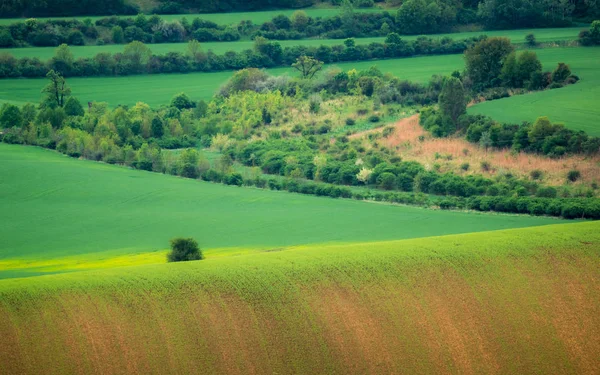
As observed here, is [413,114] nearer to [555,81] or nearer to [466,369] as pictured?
[555,81]

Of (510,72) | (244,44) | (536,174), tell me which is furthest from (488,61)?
(244,44)

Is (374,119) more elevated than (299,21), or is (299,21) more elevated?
(299,21)

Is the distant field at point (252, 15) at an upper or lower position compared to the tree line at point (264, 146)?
upper

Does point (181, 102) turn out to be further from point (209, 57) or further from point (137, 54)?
point (209, 57)

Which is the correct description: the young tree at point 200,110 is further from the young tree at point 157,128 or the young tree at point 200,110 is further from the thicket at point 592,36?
the thicket at point 592,36

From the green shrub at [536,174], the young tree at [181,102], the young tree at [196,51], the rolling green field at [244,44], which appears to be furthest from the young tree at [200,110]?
the green shrub at [536,174]

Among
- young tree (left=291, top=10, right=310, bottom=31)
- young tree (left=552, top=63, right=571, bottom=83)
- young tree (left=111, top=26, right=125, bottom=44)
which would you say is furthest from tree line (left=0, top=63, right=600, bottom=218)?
young tree (left=291, top=10, right=310, bottom=31)

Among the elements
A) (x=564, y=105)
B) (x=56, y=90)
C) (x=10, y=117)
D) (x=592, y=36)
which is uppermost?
(x=592, y=36)
